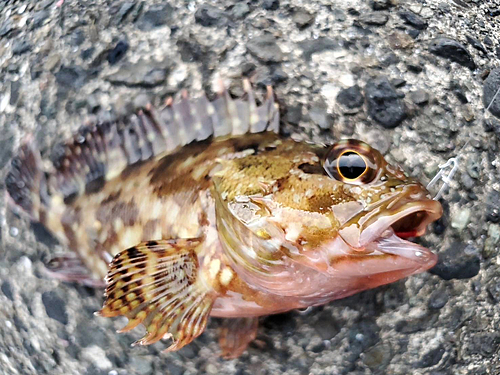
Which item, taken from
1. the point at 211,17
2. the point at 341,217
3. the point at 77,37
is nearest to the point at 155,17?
the point at 211,17

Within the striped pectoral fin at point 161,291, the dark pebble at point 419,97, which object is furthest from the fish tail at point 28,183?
the dark pebble at point 419,97

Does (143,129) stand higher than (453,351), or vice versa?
(143,129)

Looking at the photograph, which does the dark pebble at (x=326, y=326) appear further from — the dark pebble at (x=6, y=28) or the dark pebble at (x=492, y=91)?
the dark pebble at (x=6, y=28)

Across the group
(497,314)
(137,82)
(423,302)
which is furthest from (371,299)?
(137,82)

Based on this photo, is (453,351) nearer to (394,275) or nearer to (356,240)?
(394,275)

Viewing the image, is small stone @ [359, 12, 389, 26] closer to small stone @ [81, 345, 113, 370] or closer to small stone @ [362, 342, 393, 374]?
small stone @ [362, 342, 393, 374]

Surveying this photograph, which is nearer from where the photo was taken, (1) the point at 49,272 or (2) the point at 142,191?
(2) the point at 142,191
